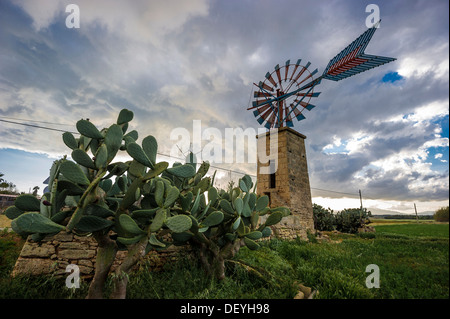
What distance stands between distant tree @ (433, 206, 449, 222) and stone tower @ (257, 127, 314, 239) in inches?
295

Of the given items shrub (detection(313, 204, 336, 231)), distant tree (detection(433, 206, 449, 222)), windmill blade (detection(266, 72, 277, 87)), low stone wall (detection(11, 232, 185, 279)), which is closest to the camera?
distant tree (detection(433, 206, 449, 222))

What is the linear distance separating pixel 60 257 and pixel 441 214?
15.1 ft

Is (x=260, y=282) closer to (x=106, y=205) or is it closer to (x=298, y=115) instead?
(x=106, y=205)

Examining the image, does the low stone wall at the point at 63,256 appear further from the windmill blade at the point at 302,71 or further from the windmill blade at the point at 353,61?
the windmill blade at the point at 302,71

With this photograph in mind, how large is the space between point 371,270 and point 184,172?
4.01 m

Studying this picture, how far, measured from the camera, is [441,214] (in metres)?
1.54

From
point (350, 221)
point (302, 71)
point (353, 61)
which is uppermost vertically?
point (302, 71)

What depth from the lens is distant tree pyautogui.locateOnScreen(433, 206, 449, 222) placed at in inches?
59.4

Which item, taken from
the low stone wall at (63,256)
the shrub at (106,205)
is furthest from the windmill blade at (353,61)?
the low stone wall at (63,256)

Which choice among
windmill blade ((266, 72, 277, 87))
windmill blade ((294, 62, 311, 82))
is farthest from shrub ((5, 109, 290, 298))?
windmill blade ((266, 72, 277, 87))

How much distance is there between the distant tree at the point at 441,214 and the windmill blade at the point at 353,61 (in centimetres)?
787

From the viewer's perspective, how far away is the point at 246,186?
11.5 feet

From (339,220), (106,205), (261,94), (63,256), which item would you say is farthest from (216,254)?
(339,220)

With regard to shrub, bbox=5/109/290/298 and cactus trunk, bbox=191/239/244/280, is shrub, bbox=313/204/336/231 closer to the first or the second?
cactus trunk, bbox=191/239/244/280
